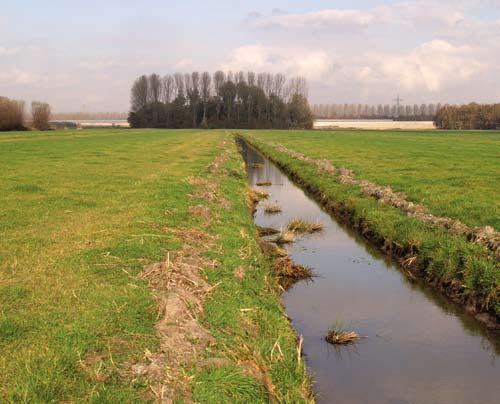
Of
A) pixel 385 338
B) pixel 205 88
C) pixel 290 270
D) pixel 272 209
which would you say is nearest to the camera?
pixel 385 338

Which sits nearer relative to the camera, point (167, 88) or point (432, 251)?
point (432, 251)

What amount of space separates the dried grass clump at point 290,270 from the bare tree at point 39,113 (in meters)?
106

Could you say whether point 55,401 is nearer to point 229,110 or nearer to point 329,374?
point 329,374

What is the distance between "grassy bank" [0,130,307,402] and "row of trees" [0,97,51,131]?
302ft

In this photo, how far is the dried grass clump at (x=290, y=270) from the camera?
37.0 ft

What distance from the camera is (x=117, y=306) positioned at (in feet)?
23.1

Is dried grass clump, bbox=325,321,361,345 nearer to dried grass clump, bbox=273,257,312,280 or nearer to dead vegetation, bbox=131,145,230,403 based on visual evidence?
dead vegetation, bbox=131,145,230,403

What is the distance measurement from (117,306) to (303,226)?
31.2 ft

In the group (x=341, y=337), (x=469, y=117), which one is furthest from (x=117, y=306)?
(x=469, y=117)

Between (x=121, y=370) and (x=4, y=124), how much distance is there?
103434 millimetres

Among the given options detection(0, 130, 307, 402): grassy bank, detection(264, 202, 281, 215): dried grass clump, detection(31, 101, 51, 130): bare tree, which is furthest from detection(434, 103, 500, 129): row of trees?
detection(0, 130, 307, 402): grassy bank

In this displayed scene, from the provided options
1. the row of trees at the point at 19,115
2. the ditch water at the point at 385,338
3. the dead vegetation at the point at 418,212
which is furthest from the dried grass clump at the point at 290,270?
the row of trees at the point at 19,115

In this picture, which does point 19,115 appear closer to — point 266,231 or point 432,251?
point 266,231

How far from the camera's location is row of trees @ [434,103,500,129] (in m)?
121
